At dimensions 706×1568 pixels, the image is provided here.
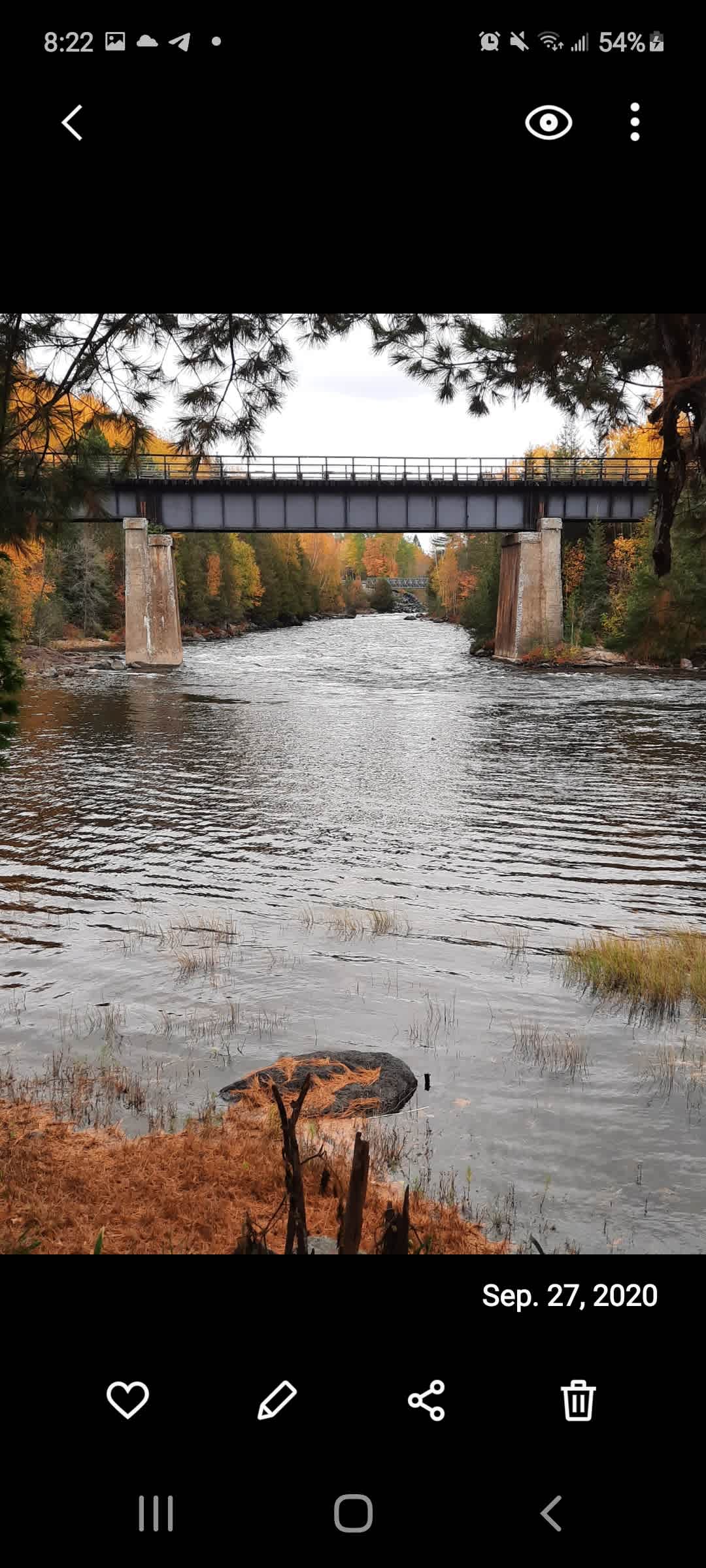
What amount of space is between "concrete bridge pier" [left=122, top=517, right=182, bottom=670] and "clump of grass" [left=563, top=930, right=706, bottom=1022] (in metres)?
52.4

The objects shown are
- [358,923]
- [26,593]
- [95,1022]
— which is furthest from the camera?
[26,593]

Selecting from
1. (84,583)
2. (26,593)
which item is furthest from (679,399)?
(84,583)

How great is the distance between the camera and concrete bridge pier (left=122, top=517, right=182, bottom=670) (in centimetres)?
6303

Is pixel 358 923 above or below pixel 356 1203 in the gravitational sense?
below
